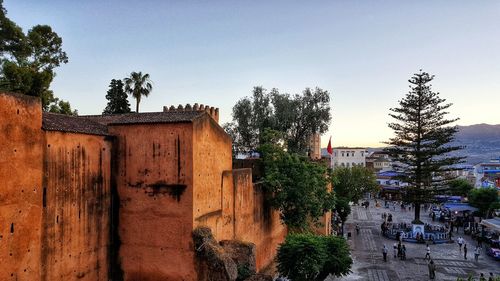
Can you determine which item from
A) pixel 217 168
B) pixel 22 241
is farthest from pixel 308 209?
pixel 22 241

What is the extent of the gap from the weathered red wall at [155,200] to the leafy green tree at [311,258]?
401 cm

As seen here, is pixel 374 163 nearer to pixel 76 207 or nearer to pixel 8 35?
pixel 8 35

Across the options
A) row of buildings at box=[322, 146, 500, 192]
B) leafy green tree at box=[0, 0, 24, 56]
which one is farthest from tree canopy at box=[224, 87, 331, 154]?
row of buildings at box=[322, 146, 500, 192]

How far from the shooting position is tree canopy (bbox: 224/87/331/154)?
3388cm

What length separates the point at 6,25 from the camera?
70.0 ft

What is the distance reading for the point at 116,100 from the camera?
29.4 m

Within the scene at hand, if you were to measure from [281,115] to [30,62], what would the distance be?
61.0 feet

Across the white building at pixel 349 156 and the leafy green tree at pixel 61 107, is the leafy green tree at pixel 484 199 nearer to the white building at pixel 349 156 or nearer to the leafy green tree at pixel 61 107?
the leafy green tree at pixel 61 107

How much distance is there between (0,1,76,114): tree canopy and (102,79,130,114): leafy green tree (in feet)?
17.2

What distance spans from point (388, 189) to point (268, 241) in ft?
156

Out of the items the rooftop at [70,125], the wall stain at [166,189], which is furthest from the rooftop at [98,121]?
the wall stain at [166,189]

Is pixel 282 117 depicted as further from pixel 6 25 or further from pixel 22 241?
pixel 22 241

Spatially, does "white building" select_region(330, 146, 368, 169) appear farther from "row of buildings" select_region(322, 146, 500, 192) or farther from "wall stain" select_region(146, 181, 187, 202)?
"wall stain" select_region(146, 181, 187, 202)

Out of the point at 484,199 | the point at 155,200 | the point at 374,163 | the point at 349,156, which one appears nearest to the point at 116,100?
the point at 155,200
